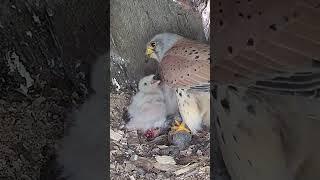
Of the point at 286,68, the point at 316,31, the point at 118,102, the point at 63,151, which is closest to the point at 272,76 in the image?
the point at 286,68

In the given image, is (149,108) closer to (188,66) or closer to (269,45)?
(188,66)

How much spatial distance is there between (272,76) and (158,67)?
11.6 inches

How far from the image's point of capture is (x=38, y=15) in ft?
4.59

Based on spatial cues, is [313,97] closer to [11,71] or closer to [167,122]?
[167,122]

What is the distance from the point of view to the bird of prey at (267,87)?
4.09ft

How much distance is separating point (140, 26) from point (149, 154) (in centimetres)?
33

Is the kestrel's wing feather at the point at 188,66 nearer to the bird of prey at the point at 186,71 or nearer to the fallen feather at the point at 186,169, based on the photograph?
the bird of prey at the point at 186,71

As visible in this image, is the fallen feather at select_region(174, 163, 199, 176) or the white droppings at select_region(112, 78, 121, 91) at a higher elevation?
the white droppings at select_region(112, 78, 121, 91)

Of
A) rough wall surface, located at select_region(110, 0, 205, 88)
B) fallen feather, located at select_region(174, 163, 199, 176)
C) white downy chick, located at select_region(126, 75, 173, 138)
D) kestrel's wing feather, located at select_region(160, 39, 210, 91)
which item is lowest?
fallen feather, located at select_region(174, 163, 199, 176)

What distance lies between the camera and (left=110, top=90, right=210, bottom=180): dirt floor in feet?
4.59

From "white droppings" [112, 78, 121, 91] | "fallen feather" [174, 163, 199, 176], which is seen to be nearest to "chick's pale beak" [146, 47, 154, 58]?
"white droppings" [112, 78, 121, 91]

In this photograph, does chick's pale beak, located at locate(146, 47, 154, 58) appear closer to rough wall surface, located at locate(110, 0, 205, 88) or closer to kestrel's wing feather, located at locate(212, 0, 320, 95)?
rough wall surface, located at locate(110, 0, 205, 88)

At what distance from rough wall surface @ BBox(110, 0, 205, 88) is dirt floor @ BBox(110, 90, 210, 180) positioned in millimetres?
80

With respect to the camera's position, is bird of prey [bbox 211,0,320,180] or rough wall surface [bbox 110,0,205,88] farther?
rough wall surface [bbox 110,0,205,88]
